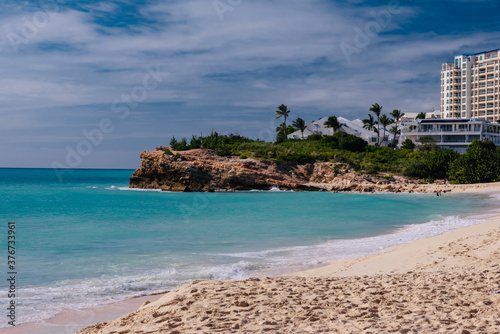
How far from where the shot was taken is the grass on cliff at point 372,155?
58.7 metres

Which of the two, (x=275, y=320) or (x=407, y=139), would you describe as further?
(x=407, y=139)

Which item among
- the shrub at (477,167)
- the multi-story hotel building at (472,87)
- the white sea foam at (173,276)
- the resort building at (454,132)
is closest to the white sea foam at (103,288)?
the white sea foam at (173,276)

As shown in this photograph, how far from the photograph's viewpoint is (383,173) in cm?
6550

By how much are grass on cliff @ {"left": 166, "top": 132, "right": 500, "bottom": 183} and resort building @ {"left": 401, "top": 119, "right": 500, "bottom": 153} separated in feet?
27.9

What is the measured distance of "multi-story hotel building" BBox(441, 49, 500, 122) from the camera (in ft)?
396

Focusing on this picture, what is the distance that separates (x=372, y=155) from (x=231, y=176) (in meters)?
26.2

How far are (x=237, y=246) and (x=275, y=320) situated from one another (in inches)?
391

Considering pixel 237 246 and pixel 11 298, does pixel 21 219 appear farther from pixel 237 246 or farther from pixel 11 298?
pixel 11 298

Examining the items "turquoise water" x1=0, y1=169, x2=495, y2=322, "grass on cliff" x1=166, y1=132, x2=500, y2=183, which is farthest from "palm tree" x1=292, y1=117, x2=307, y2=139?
"turquoise water" x1=0, y1=169, x2=495, y2=322

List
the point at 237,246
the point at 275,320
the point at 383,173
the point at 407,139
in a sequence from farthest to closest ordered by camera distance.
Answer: the point at 407,139 → the point at 383,173 → the point at 237,246 → the point at 275,320

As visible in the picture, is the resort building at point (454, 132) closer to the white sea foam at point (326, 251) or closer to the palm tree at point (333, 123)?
the palm tree at point (333, 123)

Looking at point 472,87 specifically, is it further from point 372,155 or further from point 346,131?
point 372,155

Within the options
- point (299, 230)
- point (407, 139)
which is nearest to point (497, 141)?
point (407, 139)

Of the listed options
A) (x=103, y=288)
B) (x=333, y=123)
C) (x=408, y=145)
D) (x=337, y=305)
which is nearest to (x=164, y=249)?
(x=103, y=288)
